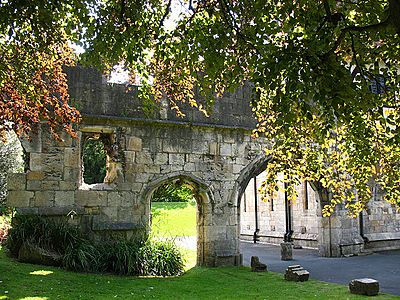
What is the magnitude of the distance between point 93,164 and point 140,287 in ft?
67.3

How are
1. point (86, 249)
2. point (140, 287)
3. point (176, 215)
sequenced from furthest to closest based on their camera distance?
point (176, 215) < point (86, 249) < point (140, 287)

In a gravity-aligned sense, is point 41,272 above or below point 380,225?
below

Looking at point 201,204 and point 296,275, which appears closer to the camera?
point 296,275

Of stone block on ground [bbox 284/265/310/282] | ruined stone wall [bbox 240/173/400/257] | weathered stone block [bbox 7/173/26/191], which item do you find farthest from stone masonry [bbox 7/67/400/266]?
stone block on ground [bbox 284/265/310/282]

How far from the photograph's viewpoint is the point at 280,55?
11.3ft

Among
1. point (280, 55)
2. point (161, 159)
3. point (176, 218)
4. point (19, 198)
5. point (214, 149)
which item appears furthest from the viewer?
point (176, 218)

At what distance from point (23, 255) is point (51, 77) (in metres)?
4.05

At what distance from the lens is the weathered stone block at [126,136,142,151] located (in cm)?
1001

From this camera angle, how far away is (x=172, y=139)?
10.4m

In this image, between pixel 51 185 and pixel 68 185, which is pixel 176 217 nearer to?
pixel 68 185

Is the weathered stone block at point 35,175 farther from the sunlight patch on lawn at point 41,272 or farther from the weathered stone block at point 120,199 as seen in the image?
the sunlight patch on lawn at point 41,272

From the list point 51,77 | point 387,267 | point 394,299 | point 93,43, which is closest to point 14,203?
point 51,77

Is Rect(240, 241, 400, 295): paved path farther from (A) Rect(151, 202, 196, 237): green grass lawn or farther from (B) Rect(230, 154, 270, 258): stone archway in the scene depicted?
(A) Rect(151, 202, 196, 237): green grass lawn

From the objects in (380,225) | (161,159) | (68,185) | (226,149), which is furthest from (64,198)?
(380,225)
